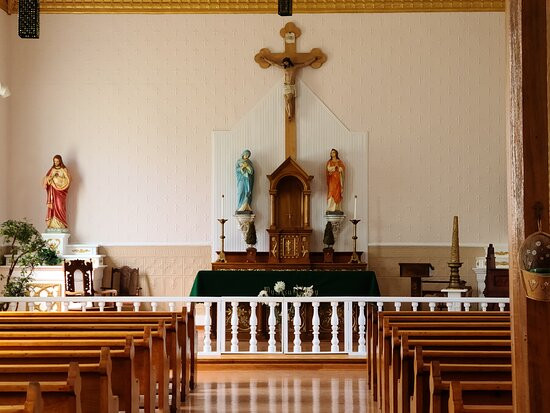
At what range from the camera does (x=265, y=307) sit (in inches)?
488

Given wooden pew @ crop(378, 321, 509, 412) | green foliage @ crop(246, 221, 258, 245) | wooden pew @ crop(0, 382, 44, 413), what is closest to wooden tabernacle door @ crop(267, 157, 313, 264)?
green foliage @ crop(246, 221, 258, 245)

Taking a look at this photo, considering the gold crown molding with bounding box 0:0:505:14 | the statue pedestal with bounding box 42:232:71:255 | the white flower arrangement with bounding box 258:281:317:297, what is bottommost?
the white flower arrangement with bounding box 258:281:317:297

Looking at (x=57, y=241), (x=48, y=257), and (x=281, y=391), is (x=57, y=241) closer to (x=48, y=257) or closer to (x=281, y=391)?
(x=48, y=257)

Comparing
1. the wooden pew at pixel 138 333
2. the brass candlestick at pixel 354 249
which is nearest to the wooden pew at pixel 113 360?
the wooden pew at pixel 138 333

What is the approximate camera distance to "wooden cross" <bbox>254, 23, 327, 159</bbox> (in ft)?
48.3

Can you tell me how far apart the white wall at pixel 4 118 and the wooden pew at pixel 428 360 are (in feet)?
36.0

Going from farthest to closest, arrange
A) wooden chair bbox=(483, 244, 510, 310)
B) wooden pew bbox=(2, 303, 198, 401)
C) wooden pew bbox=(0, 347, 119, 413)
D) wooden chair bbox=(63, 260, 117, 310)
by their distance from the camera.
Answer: wooden chair bbox=(63, 260, 117, 310)
wooden chair bbox=(483, 244, 510, 310)
wooden pew bbox=(2, 303, 198, 401)
wooden pew bbox=(0, 347, 119, 413)

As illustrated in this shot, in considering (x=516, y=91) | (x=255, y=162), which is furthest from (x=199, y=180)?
(x=516, y=91)

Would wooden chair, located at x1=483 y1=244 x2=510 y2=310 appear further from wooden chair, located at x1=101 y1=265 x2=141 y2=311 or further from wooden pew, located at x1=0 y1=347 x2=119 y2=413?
wooden pew, located at x1=0 y1=347 x2=119 y2=413

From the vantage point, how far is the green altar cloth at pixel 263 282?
1267 centimetres

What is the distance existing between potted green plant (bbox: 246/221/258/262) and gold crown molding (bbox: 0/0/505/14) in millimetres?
3840

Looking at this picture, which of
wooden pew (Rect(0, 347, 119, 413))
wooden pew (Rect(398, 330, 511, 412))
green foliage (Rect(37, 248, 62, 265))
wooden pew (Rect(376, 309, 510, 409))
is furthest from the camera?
green foliage (Rect(37, 248, 62, 265))

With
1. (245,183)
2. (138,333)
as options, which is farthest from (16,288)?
(138,333)

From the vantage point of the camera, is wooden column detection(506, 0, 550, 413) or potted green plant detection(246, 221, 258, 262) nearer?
wooden column detection(506, 0, 550, 413)
